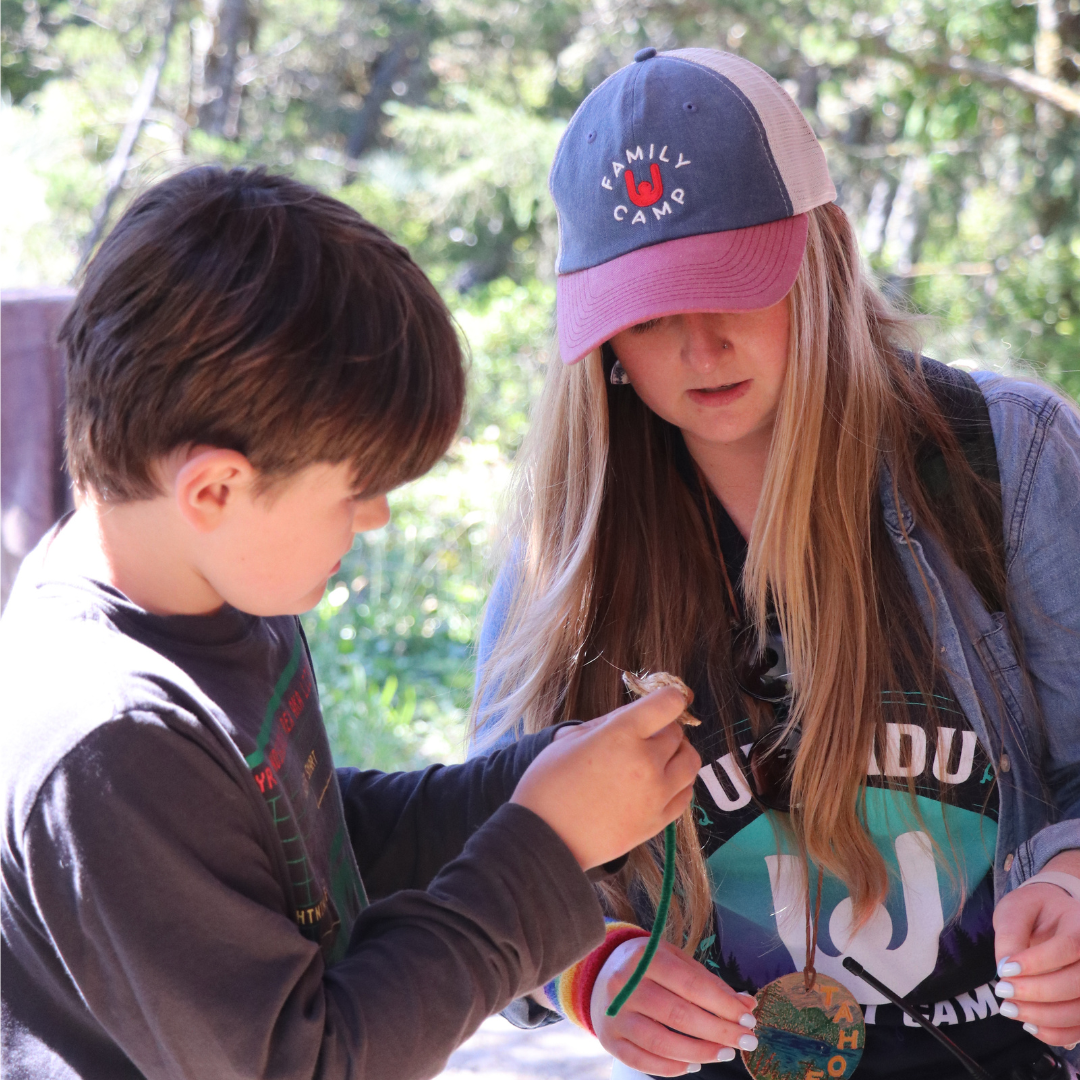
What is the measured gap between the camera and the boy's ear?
0.95 m

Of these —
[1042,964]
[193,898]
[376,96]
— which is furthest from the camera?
[376,96]

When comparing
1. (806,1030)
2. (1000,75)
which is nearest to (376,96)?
(1000,75)

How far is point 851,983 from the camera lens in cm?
150

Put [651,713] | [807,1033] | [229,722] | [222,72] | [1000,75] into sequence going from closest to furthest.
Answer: [229,722] < [651,713] < [807,1033] < [1000,75] < [222,72]

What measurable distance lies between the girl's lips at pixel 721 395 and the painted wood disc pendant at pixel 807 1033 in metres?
0.73

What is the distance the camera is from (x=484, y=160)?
7.45m

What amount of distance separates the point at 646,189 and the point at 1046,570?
0.67 metres

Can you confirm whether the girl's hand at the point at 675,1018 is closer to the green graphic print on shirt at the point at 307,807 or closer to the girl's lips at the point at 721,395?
the green graphic print on shirt at the point at 307,807

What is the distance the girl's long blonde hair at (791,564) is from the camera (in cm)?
148

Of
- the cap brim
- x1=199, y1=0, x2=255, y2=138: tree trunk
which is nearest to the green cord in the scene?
the cap brim

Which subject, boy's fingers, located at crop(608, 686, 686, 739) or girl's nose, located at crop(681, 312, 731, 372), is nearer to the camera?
boy's fingers, located at crop(608, 686, 686, 739)

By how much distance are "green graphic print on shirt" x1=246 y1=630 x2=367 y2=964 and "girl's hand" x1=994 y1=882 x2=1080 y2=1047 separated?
686 mm

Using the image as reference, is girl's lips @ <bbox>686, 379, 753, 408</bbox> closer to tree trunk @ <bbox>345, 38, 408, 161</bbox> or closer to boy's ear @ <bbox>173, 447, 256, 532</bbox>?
boy's ear @ <bbox>173, 447, 256, 532</bbox>

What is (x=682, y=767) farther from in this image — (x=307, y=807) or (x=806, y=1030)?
(x=806, y=1030)
